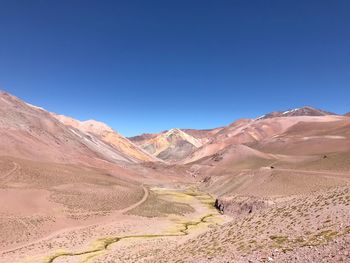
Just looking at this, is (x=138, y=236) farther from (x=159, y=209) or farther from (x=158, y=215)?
(x=159, y=209)

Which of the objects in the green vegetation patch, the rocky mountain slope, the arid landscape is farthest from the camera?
the rocky mountain slope

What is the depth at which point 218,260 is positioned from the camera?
26641mm

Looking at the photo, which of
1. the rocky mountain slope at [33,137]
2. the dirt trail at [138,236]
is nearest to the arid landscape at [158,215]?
the dirt trail at [138,236]

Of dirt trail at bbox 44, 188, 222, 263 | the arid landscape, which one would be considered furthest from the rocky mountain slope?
dirt trail at bbox 44, 188, 222, 263

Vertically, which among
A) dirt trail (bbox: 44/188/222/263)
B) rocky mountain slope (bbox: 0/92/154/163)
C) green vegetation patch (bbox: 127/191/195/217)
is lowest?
dirt trail (bbox: 44/188/222/263)

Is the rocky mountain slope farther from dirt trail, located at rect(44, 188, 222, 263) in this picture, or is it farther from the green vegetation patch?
dirt trail, located at rect(44, 188, 222, 263)

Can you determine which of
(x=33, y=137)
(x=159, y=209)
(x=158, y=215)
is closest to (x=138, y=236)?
(x=158, y=215)

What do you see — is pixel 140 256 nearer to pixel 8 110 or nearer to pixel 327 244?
pixel 327 244

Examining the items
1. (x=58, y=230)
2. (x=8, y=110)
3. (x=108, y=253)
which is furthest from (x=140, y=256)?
(x=8, y=110)

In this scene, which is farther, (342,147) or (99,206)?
(342,147)

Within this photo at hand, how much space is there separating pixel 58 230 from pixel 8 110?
4102 inches

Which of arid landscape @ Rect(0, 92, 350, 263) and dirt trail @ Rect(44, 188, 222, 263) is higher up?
arid landscape @ Rect(0, 92, 350, 263)

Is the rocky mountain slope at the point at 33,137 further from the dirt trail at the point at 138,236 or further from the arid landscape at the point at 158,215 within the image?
the dirt trail at the point at 138,236

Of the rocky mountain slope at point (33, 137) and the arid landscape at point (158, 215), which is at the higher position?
the rocky mountain slope at point (33, 137)
